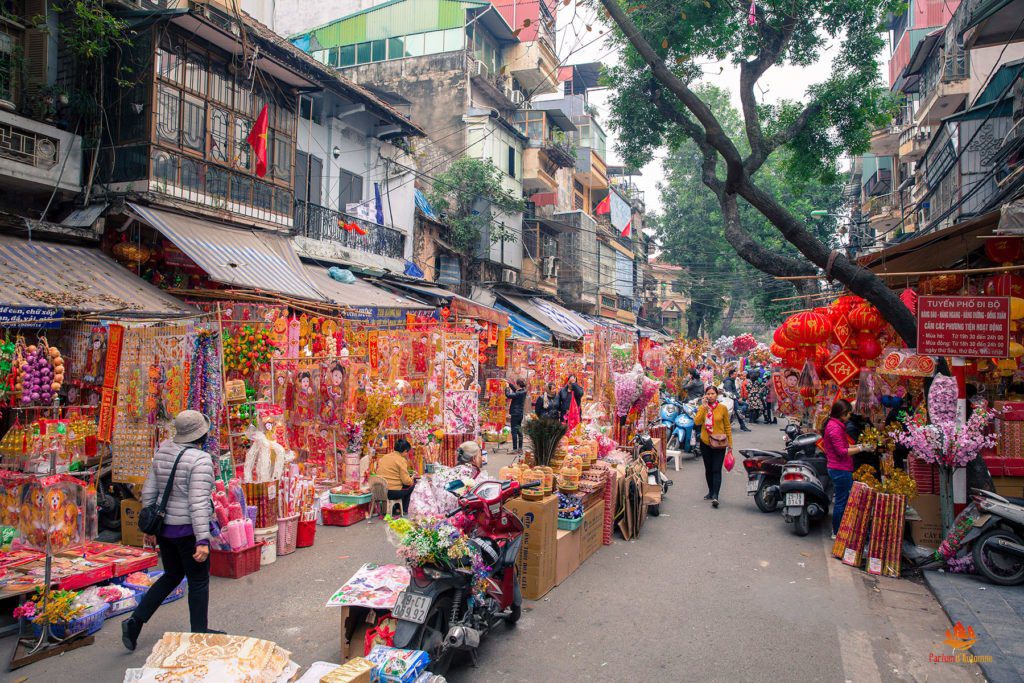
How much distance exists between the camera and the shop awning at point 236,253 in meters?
9.73

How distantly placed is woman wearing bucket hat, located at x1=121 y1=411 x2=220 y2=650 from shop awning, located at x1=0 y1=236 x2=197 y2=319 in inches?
166

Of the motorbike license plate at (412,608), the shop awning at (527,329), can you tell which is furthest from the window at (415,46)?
the motorbike license plate at (412,608)

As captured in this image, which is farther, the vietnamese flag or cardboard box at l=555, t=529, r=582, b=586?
the vietnamese flag

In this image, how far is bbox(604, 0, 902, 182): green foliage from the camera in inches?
431

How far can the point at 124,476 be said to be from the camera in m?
6.88

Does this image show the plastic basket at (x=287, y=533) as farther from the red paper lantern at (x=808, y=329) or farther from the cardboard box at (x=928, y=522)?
the red paper lantern at (x=808, y=329)

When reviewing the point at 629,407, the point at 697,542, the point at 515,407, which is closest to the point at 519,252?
the point at 515,407

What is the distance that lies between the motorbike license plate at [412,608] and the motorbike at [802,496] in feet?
19.3

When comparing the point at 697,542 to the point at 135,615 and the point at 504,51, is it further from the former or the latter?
the point at 504,51

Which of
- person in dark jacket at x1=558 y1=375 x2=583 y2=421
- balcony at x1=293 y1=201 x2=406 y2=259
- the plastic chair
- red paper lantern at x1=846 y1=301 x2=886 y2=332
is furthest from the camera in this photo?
balcony at x1=293 y1=201 x2=406 y2=259

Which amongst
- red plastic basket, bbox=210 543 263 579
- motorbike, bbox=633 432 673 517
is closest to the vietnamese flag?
red plastic basket, bbox=210 543 263 579

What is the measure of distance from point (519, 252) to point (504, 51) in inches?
333

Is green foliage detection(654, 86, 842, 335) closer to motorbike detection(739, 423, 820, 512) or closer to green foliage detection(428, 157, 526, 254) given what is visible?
green foliage detection(428, 157, 526, 254)

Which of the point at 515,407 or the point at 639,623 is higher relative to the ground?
the point at 515,407
